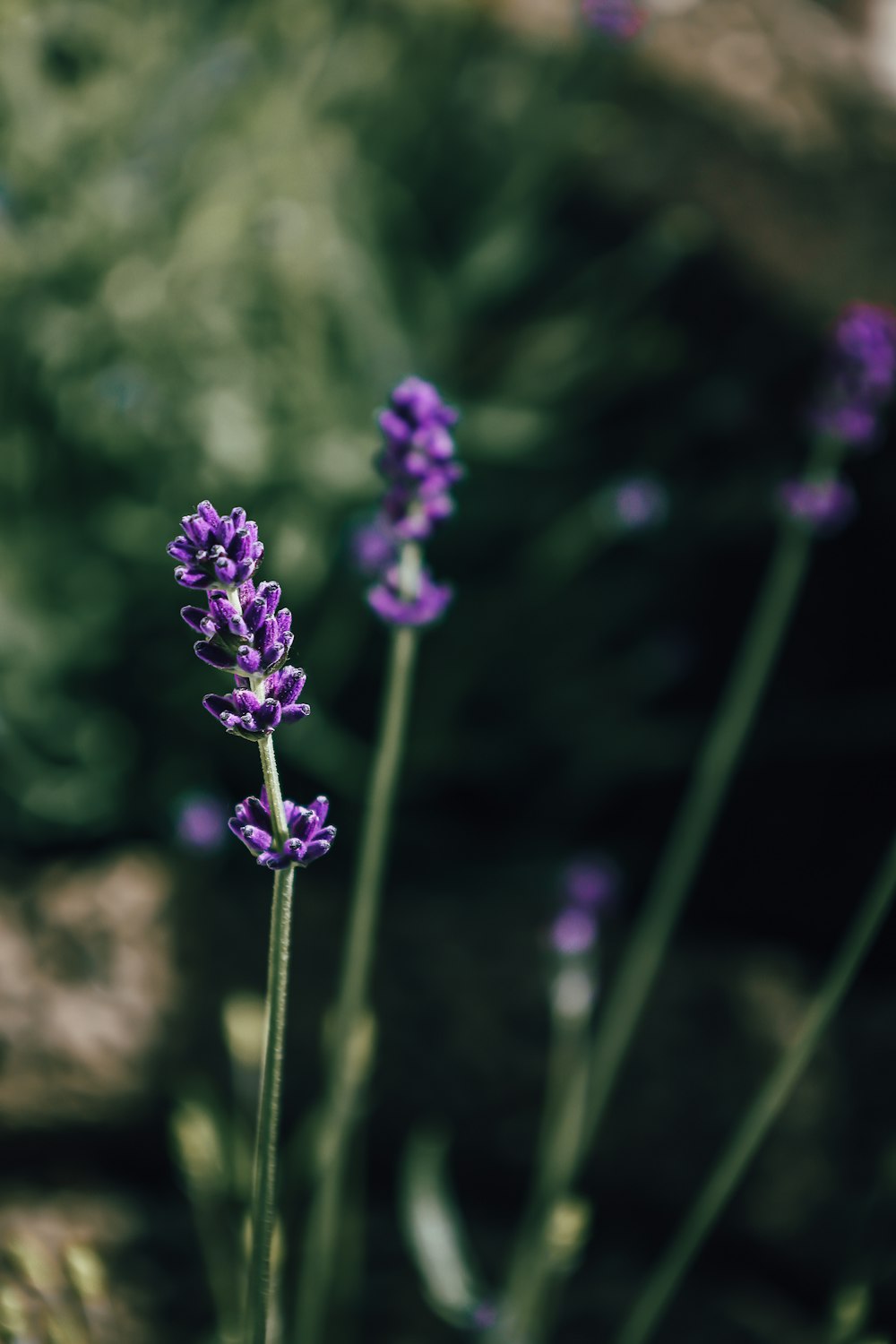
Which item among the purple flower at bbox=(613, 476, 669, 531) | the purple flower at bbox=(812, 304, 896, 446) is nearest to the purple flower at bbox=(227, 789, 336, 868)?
the purple flower at bbox=(812, 304, 896, 446)

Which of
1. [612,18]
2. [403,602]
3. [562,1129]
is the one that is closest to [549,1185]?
[562,1129]

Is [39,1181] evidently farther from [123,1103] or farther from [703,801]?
[703,801]

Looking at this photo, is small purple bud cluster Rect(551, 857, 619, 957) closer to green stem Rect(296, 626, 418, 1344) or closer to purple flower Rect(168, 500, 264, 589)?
green stem Rect(296, 626, 418, 1344)

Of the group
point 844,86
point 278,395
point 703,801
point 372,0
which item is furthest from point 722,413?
point 372,0

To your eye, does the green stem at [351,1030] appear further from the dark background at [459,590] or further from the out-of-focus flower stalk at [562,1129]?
the dark background at [459,590]

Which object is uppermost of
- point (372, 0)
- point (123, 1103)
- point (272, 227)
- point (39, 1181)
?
point (372, 0)

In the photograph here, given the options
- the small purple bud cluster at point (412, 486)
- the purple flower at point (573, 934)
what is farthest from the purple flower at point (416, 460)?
the purple flower at point (573, 934)
